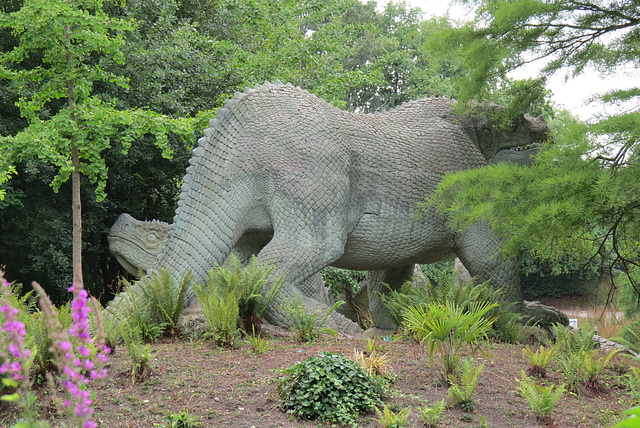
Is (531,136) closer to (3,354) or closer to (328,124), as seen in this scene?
(328,124)

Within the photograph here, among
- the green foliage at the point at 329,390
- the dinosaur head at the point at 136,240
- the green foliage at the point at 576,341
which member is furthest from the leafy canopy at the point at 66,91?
the green foliage at the point at 576,341

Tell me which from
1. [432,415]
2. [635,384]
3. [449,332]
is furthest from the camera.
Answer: [635,384]

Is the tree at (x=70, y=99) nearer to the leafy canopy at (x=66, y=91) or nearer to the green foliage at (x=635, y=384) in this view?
the leafy canopy at (x=66, y=91)

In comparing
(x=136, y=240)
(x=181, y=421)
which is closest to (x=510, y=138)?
(x=181, y=421)

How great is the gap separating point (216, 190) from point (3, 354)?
4300mm

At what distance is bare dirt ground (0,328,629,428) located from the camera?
4094 mm

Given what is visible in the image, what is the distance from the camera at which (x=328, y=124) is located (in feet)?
21.2

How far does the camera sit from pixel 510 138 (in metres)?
7.75

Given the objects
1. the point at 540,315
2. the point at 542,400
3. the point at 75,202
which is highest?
the point at 75,202

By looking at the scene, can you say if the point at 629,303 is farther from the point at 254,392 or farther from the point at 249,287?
the point at 254,392

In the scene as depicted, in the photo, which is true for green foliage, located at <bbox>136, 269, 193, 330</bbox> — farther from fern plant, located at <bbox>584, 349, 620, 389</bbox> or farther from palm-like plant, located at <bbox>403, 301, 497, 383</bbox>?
fern plant, located at <bbox>584, 349, 620, 389</bbox>

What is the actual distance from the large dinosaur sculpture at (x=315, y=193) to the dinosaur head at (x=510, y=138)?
0.92 ft

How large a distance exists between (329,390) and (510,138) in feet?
15.4

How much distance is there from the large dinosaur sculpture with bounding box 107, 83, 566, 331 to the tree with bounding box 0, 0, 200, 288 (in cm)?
360
